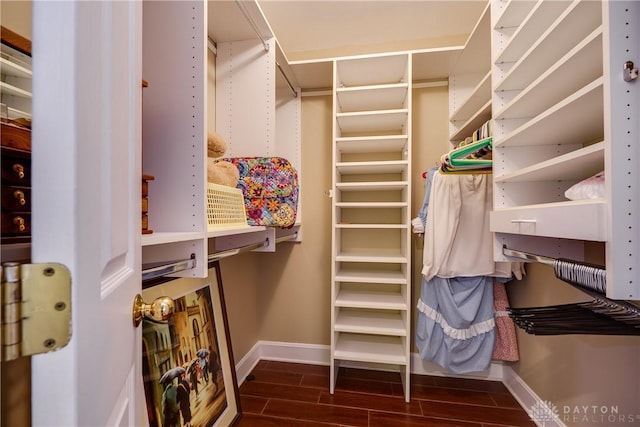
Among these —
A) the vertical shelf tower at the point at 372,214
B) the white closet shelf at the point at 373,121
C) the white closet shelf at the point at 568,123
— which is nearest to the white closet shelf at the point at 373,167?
the vertical shelf tower at the point at 372,214

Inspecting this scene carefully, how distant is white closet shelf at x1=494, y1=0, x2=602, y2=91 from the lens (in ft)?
2.55

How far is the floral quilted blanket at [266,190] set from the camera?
1.37 metres

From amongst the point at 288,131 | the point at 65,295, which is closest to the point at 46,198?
the point at 65,295

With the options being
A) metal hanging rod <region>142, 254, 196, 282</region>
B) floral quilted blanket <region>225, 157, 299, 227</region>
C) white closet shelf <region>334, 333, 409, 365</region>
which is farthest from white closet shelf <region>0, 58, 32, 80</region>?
white closet shelf <region>334, 333, 409, 365</region>

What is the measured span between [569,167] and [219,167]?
1305 mm

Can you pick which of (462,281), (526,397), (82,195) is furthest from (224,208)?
(526,397)

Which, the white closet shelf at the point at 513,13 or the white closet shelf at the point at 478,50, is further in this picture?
the white closet shelf at the point at 478,50

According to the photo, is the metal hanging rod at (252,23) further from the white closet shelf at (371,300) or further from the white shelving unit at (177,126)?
the white closet shelf at (371,300)

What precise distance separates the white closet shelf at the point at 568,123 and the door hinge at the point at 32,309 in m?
1.08

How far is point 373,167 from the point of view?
1.86 meters

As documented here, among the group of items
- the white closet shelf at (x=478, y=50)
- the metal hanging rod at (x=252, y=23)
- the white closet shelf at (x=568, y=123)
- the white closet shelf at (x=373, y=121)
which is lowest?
the white closet shelf at (x=568, y=123)

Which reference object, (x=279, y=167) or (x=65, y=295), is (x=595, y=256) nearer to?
(x=279, y=167)

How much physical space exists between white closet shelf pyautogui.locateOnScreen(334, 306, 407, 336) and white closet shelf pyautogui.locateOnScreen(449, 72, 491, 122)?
145cm

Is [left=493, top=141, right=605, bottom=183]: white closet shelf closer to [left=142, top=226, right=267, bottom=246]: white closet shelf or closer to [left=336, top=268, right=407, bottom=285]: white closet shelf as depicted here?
[left=336, top=268, right=407, bottom=285]: white closet shelf
